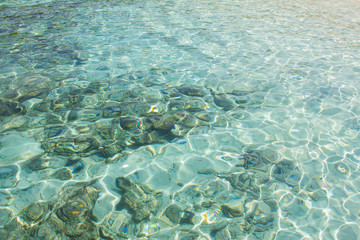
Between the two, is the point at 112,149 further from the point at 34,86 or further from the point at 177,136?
the point at 34,86

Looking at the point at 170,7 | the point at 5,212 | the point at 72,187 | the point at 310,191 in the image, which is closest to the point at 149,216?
the point at 72,187

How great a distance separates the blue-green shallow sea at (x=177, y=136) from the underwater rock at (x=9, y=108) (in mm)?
18

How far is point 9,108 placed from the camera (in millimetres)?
4551

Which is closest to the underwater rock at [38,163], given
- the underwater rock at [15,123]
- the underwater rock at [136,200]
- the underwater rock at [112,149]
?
the underwater rock at [112,149]

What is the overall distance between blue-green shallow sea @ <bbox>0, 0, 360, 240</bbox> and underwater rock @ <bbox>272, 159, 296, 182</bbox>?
2 cm

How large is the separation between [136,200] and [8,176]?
5.43ft

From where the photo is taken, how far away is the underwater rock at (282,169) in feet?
11.5

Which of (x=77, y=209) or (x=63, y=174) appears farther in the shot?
(x=63, y=174)

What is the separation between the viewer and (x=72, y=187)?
3.17 metres

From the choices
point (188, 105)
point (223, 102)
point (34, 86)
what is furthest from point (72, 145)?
point (223, 102)

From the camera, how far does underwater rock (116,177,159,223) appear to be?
292cm

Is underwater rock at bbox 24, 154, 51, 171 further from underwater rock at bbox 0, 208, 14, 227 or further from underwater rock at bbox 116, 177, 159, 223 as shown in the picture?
underwater rock at bbox 116, 177, 159, 223

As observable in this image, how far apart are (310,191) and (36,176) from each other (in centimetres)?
340

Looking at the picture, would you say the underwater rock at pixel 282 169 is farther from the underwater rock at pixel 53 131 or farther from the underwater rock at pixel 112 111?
the underwater rock at pixel 53 131
